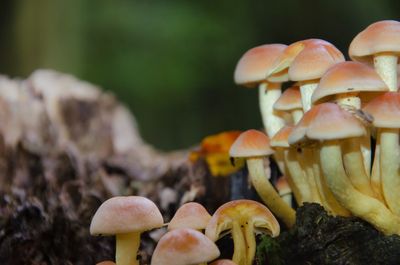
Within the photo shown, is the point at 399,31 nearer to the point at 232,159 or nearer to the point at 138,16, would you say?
the point at 232,159

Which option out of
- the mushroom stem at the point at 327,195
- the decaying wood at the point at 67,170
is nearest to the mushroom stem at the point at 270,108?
the mushroom stem at the point at 327,195

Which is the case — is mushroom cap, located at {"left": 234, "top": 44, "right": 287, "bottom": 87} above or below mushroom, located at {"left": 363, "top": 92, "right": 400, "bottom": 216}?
above

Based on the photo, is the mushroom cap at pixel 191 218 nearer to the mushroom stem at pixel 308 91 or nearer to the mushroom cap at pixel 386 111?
the mushroom stem at pixel 308 91

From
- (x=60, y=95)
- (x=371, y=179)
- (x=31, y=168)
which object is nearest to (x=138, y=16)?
(x=60, y=95)

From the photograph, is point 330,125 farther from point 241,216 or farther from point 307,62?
point 241,216

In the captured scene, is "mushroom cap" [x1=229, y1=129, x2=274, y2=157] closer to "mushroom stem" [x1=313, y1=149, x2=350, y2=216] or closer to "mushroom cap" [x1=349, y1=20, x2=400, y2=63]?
"mushroom stem" [x1=313, y1=149, x2=350, y2=216]

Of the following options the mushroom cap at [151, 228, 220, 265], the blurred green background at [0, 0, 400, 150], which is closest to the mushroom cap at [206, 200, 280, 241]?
the mushroom cap at [151, 228, 220, 265]
